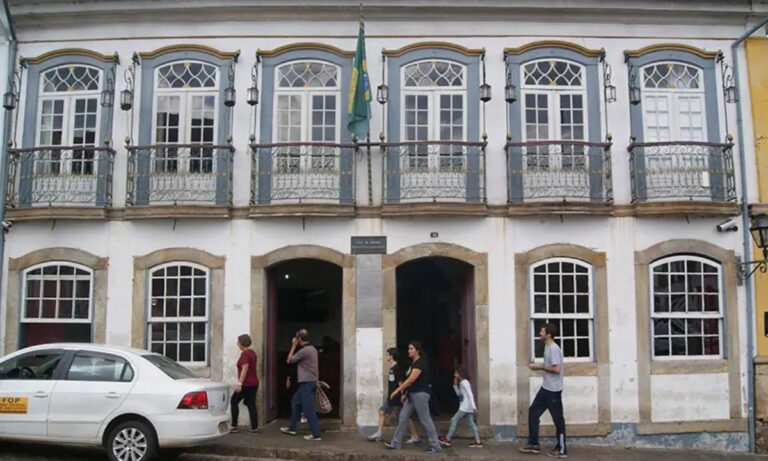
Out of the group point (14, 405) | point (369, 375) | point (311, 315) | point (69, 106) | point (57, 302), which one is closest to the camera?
point (14, 405)

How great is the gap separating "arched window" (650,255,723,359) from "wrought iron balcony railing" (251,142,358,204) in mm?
5436

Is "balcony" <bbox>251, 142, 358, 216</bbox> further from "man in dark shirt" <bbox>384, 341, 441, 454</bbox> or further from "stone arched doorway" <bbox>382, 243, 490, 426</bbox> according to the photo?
"man in dark shirt" <bbox>384, 341, 441, 454</bbox>

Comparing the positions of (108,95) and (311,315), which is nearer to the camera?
(108,95)

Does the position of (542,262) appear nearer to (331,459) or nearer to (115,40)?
(331,459)

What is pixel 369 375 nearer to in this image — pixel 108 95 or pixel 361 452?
pixel 361 452

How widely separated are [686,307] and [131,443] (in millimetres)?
8968

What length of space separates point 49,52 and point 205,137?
325 centimetres

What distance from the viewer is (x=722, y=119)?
40.2 ft

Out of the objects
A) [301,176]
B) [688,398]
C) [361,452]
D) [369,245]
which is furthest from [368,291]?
[688,398]

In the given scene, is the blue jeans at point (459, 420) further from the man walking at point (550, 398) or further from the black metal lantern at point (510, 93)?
the black metal lantern at point (510, 93)

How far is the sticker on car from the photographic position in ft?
29.9

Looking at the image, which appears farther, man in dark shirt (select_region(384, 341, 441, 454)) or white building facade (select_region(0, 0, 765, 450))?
white building facade (select_region(0, 0, 765, 450))

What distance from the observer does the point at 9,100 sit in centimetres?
1226

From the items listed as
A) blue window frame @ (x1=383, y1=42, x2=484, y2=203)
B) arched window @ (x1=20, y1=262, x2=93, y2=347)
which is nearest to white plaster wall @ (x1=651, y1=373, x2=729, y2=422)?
blue window frame @ (x1=383, y1=42, x2=484, y2=203)
